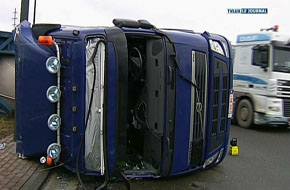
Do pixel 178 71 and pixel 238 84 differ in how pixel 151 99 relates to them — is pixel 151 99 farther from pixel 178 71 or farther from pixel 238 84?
pixel 238 84

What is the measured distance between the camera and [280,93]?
9.15 meters

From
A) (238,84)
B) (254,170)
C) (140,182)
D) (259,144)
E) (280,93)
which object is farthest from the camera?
(238,84)

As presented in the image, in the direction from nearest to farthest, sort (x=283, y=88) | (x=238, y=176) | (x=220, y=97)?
(x=220, y=97)
(x=238, y=176)
(x=283, y=88)

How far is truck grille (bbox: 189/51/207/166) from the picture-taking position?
15.0 feet

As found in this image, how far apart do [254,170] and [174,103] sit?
7.92ft

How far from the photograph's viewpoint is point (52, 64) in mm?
4094

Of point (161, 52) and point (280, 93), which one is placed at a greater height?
point (161, 52)

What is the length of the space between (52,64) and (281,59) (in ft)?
24.0

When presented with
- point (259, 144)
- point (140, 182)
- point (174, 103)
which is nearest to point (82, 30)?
point (174, 103)

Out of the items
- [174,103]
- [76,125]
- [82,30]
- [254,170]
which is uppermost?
[82,30]

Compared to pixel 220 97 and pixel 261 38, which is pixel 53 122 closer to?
pixel 220 97

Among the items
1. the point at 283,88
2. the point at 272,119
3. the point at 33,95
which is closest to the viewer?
the point at 33,95

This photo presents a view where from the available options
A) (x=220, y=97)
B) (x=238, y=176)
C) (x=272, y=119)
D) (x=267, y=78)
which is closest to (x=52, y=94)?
(x=220, y=97)

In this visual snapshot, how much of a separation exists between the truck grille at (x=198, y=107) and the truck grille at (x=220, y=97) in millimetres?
259
